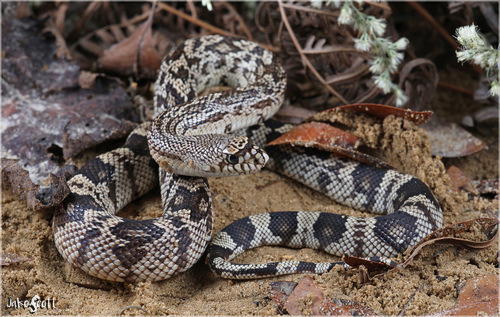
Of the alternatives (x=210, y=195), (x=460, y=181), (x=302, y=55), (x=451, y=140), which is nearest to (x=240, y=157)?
(x=210, y=195)

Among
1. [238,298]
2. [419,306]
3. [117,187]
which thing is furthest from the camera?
[117,187]

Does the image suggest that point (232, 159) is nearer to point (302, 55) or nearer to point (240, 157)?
point (240, 157)

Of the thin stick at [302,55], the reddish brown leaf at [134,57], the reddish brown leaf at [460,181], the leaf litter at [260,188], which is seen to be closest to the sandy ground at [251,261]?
the leaf litter at [260,188]

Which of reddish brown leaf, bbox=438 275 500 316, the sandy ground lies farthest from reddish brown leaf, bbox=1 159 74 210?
reddish brown leaf, bbox=438 275 500 316

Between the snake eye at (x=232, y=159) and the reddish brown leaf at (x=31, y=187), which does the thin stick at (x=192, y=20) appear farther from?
the reddish brown leaf at (x=31, y=187)

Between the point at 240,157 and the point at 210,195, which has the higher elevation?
the point at 240,157

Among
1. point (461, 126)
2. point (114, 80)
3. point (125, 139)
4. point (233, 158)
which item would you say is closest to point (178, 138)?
point (233, 158)

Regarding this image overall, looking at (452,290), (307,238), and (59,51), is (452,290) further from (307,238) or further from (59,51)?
(59,51)
